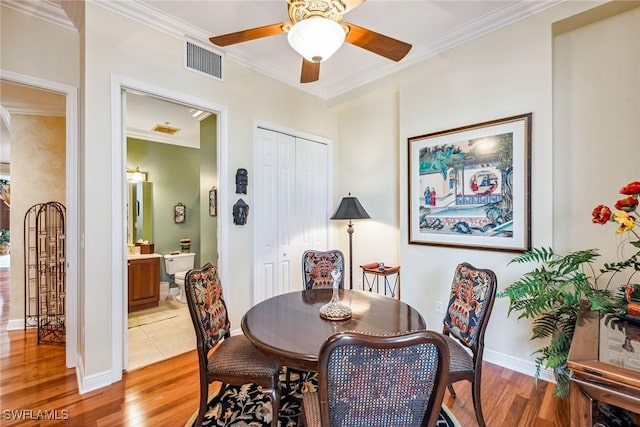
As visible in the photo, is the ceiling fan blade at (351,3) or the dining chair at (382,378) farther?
the ceiling fan blade at (351,3)

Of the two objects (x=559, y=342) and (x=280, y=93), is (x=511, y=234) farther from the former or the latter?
(x=280, y=93)

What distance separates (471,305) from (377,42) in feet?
5.78

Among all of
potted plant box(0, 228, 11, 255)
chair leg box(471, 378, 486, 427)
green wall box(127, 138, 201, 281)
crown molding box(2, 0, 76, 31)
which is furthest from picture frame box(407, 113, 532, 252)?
potted plant box(0, 228, 11, 255)

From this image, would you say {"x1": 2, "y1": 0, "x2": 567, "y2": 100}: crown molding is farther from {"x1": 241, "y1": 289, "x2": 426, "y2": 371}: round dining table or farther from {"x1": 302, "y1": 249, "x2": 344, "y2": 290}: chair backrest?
{"x1": 241, "y1": 289, "x2": 426, "y2": 371}: round dining table

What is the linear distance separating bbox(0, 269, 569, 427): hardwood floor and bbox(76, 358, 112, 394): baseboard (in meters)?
0.04

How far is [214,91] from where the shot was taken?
288 centimetres

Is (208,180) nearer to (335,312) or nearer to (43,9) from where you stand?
(43,9)

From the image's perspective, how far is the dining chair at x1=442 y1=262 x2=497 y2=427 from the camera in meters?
1.67

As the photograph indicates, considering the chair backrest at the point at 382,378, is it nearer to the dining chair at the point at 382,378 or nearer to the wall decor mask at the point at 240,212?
the dining chair at the point at 382,378

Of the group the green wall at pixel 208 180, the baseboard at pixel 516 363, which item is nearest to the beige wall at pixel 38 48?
the green wall at pixel 208 180

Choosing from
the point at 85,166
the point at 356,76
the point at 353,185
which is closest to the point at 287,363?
the point at 85,166

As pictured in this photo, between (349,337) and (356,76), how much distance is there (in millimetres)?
3320

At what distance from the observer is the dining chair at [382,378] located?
2.96ft

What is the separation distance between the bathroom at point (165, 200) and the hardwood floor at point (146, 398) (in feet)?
2.49
